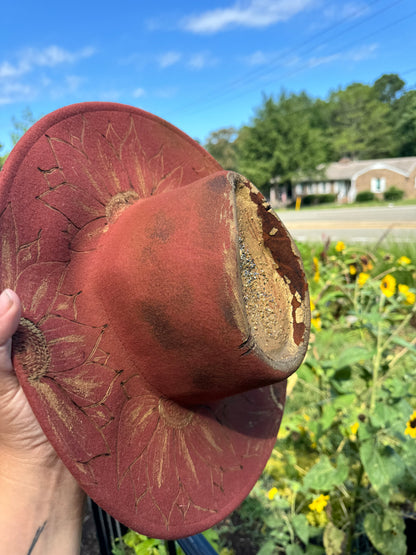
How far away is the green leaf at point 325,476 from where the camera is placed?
1.75m

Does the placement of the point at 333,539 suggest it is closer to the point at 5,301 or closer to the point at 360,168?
the point at 5,301

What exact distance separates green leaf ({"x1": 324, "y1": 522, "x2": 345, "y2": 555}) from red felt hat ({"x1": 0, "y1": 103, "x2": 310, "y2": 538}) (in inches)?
47.7

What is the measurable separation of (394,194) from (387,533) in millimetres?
38787

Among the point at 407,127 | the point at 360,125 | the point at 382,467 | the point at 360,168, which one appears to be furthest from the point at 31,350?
the point at 360,125

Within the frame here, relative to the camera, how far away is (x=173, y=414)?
928 mm

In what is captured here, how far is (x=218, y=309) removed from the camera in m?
0.74

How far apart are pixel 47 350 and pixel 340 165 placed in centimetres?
4590

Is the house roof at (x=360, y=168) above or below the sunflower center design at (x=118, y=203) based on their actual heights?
below

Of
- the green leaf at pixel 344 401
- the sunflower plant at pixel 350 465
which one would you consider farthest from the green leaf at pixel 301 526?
the green leaf at pixel 344 401

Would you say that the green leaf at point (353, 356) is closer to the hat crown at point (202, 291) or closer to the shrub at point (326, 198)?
the hat crown at point (202, 291)

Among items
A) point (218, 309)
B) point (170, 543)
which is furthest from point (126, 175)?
point (170, 543)

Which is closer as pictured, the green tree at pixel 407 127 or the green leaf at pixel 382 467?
the green leaf at pixel 382 467

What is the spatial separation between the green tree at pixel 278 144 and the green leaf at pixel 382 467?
3401cm

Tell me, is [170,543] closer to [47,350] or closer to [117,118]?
[47,350]
